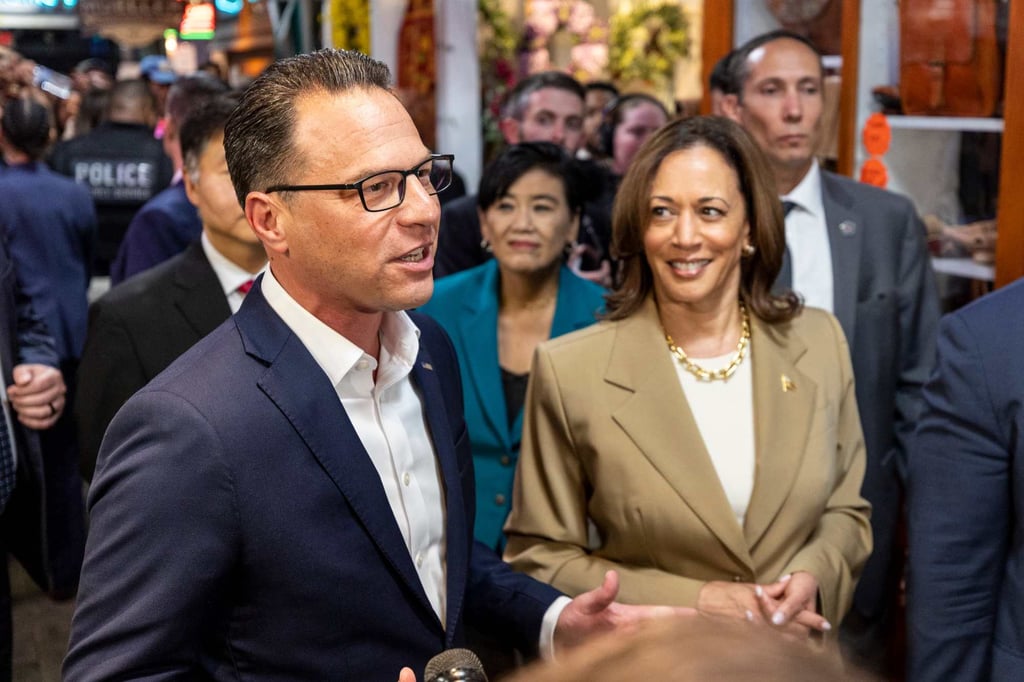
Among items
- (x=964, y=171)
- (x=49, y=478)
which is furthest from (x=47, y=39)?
(x=964, y=171)

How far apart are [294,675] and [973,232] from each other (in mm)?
2497

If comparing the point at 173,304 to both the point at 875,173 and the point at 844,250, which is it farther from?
the point at 875,173

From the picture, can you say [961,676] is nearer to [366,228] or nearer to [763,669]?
[366,228]

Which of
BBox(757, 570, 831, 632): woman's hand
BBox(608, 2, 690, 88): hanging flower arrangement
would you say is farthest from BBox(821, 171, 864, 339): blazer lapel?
BBox(608, 2, 690, 88): hanging flower arrangement

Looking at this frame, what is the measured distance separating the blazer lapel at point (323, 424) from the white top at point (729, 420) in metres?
0.98

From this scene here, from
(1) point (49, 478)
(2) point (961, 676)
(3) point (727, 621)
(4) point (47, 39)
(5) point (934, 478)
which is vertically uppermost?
(4) point (47, 39)

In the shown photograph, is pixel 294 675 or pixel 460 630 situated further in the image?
pixel 460 630

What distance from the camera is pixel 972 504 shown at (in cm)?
189

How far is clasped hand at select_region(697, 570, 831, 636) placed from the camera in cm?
224

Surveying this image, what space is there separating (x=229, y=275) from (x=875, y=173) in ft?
6.72

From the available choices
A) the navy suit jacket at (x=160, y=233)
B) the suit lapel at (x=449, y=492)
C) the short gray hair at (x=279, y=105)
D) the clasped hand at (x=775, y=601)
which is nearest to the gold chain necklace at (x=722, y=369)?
the clasped hand at (x=775, y=601)

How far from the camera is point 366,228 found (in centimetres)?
157

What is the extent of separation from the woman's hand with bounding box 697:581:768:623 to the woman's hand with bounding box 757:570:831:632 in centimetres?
2

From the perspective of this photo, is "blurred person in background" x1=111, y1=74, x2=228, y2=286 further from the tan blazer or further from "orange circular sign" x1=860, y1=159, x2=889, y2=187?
"orange circular sign" x1=860, y1=159, x2=889, y2=187
